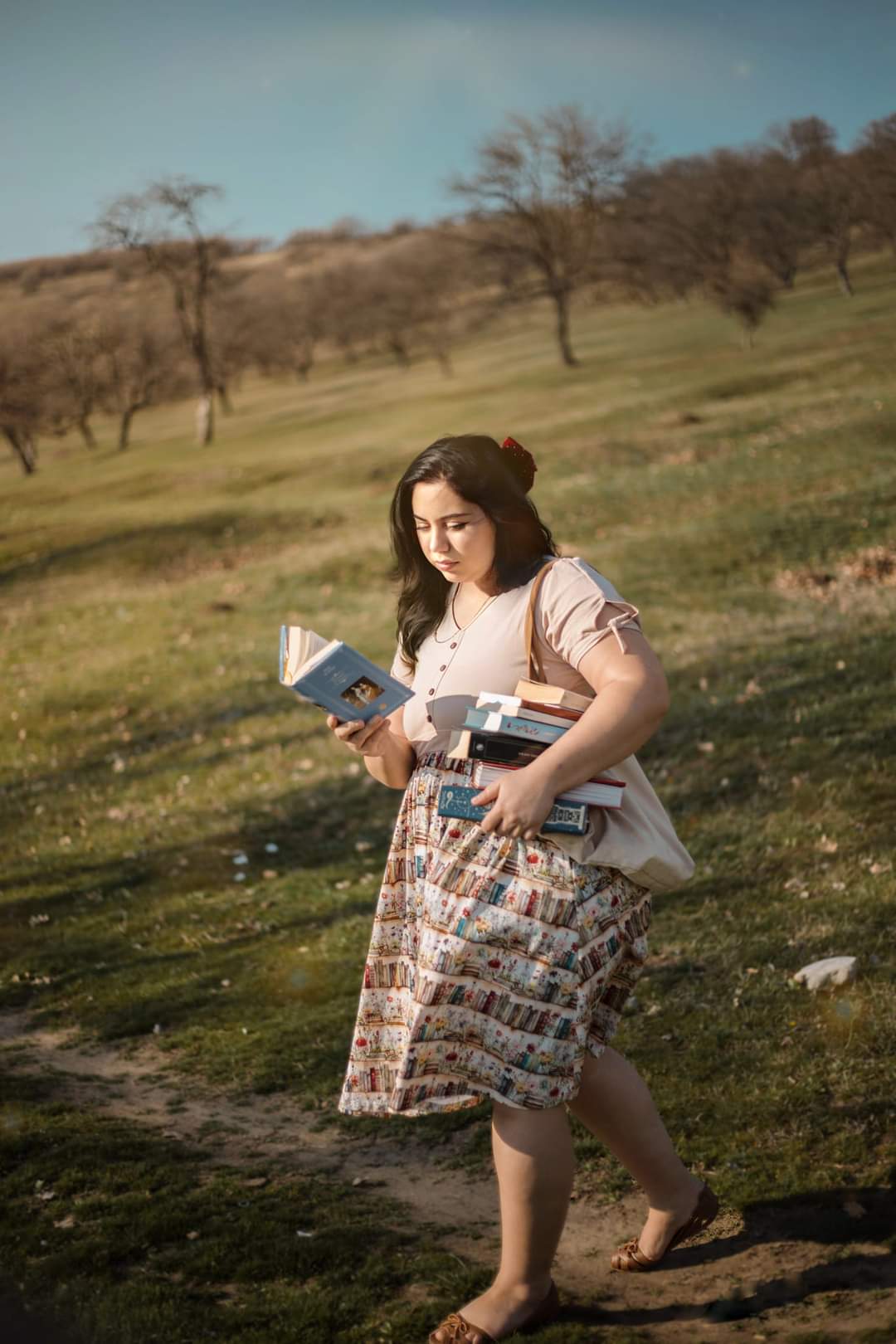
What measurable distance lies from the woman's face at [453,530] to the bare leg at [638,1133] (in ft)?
4.49

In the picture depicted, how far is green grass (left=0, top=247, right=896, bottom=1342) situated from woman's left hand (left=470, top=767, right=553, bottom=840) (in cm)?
162

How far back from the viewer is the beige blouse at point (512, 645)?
2982 mm

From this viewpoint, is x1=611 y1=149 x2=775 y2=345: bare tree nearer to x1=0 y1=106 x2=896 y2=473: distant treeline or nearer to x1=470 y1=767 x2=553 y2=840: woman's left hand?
x1=0 y1=106 x2=896 y2=473: distant treeline

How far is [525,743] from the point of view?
9.66 feet

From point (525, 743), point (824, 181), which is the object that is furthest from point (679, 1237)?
point (824, 181)

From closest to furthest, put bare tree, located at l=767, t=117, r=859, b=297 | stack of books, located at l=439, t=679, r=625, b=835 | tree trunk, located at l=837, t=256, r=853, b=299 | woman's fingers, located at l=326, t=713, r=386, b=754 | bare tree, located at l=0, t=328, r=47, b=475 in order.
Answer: stack of books, located at l=439, t=679, r=625, b=835 → woman's fingers, located at l=326, t=713, r=386, b=754 → bare tree, located at l=767, t=117, r=859, b=297 → tree trunk, located at l=837, t=256, r=853, b=299 → bare tree, located at l=0, t=328, r=47, b=475

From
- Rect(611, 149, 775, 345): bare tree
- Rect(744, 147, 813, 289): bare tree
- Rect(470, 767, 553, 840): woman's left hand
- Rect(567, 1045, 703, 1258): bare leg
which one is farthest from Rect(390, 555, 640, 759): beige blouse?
Rect(611, 149, 775, 345): bare tree

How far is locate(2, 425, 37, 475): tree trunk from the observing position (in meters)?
31.4

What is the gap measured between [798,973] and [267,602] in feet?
43.9

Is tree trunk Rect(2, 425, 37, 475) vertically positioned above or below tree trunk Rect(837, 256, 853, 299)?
above

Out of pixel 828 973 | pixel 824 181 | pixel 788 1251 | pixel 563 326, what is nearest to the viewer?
pixel 788 1251

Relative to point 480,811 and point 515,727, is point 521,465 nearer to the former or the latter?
point 515,727

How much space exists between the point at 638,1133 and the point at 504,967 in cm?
72

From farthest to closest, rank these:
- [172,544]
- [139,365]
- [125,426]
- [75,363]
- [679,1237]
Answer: [125,426] < [139,365] < [75,363] < [172,544] < [679,1237]
